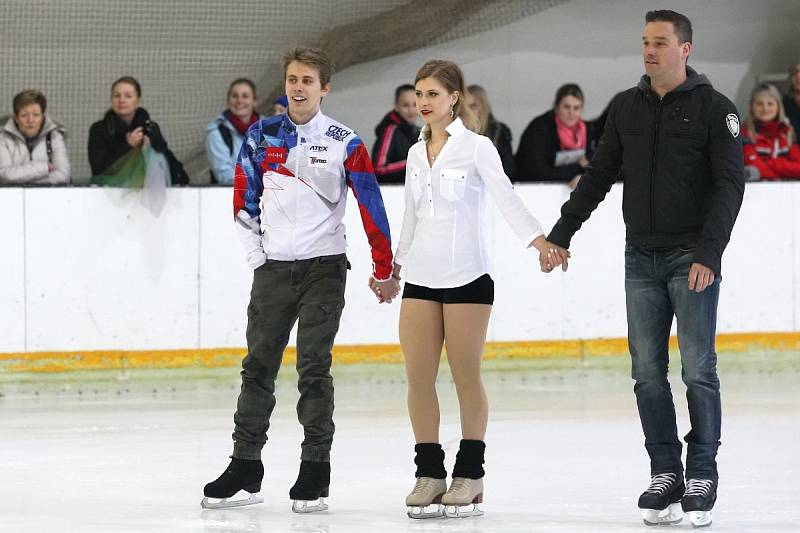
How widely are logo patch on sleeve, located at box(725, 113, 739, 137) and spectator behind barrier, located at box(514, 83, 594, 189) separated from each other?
4306mm

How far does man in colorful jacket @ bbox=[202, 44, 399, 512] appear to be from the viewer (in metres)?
4.56

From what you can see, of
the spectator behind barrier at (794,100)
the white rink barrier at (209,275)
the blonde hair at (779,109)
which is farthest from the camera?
the spectator behind barrier at (794,100)

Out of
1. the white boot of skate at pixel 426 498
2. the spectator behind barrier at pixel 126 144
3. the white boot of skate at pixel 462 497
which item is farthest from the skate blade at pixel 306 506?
the spectator behind barrier at pixel 126 144

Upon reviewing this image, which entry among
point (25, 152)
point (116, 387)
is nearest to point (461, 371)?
point (116, 387)

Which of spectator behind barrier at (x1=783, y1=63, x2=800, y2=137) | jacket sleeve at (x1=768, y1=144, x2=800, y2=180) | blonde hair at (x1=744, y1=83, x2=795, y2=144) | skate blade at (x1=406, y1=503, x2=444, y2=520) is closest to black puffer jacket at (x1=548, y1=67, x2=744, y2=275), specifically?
skate blade at (x1=406, y1=503, x2=444, y2=520)

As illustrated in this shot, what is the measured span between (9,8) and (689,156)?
5.72 m

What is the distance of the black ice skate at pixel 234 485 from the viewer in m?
4.57

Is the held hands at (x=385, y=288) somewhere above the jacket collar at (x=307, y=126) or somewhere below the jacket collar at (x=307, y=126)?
below

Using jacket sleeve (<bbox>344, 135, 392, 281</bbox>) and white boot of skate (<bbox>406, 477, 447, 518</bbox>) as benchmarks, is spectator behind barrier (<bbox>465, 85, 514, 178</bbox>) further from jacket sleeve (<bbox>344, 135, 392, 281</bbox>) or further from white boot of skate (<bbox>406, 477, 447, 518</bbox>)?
white boot of skate (<bbox>406, 477, 447, 518</bbox>)

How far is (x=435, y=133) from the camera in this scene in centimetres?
455

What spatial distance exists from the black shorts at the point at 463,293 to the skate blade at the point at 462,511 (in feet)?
1.96

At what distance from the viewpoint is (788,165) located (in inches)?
353

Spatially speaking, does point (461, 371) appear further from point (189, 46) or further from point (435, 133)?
point (189, 46)

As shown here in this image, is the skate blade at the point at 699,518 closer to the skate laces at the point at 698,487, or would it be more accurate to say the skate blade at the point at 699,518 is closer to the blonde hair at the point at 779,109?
the skate laces at the point at 698,487
